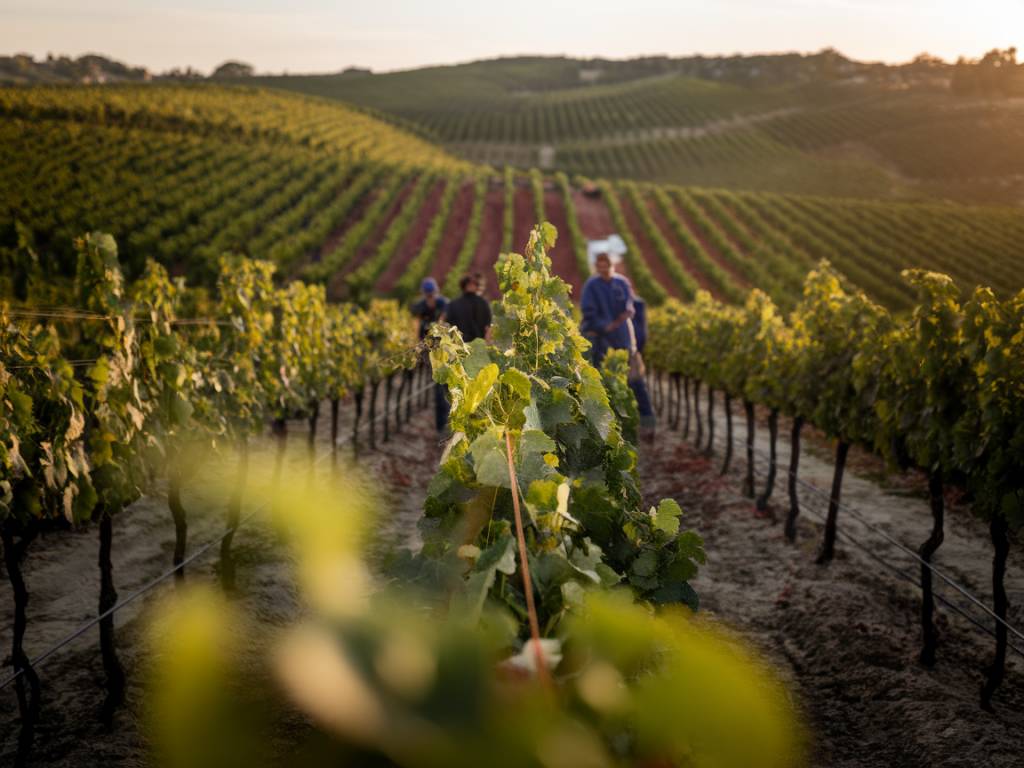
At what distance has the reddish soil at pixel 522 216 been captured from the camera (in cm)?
4548

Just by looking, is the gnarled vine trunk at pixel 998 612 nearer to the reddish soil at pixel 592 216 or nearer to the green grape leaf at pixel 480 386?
the green grape leaf at pixel 480 386

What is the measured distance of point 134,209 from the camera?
39.2 m

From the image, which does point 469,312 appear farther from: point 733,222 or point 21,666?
point 733,222

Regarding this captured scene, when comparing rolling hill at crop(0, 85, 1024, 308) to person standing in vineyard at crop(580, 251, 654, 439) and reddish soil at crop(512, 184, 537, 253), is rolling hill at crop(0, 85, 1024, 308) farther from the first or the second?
person standing in vineyard at crop(580, 251, 654, 439)

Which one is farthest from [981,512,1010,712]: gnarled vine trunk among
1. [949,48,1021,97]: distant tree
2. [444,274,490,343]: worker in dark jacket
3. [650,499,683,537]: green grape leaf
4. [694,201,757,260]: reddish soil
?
[949,48,1021,97]: distant tree

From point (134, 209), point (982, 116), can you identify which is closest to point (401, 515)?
point (134, 209)

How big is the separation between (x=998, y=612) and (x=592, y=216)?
45.3m

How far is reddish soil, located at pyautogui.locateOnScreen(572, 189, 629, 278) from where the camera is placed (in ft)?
152

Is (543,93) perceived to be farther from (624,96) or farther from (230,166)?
(230,166)

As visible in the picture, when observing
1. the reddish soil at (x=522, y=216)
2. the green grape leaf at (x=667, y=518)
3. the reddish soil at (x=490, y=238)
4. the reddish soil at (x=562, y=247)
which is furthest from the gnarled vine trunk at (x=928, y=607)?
the reddish soil at (x=522, y=216)

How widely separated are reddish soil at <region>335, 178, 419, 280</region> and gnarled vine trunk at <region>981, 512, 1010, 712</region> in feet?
116

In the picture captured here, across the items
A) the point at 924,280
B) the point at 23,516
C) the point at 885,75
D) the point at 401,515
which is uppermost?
the point at 885,75

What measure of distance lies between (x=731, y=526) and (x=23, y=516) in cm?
673

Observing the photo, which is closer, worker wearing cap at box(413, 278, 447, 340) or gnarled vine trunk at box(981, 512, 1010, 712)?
gnarled vine trunk at box(981, 512, 1010, 712)
